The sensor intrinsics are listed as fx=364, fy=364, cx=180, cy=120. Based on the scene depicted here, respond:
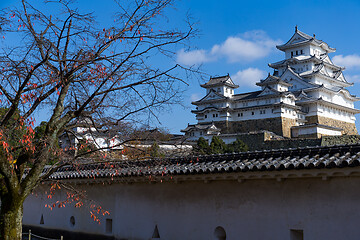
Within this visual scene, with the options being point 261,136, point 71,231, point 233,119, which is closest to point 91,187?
point 71,231

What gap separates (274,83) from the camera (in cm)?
4681

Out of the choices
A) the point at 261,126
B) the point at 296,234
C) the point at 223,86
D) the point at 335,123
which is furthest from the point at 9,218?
the point at 335,123

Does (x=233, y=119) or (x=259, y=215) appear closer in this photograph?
(x=259, y=215)

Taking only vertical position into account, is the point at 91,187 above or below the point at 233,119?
below

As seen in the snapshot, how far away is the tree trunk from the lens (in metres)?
7.04

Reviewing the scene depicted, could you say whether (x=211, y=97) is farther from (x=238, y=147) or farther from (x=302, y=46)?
(x=302, y=46)

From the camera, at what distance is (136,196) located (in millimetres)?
11750

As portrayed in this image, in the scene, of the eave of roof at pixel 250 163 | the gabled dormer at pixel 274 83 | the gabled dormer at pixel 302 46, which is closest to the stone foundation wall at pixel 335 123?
the gabled dormer at pixel 274 83

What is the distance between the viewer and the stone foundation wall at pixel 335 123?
4780cm

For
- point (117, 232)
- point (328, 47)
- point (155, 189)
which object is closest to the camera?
point (155, 189)

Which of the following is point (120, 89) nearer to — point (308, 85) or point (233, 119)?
point (233, 119)

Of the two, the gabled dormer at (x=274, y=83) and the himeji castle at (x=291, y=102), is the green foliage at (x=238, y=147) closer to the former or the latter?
the himeji castle at (x=291, y=102)

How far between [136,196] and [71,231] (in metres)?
3.65

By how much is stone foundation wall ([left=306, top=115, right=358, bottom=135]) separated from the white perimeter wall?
4037 cm
